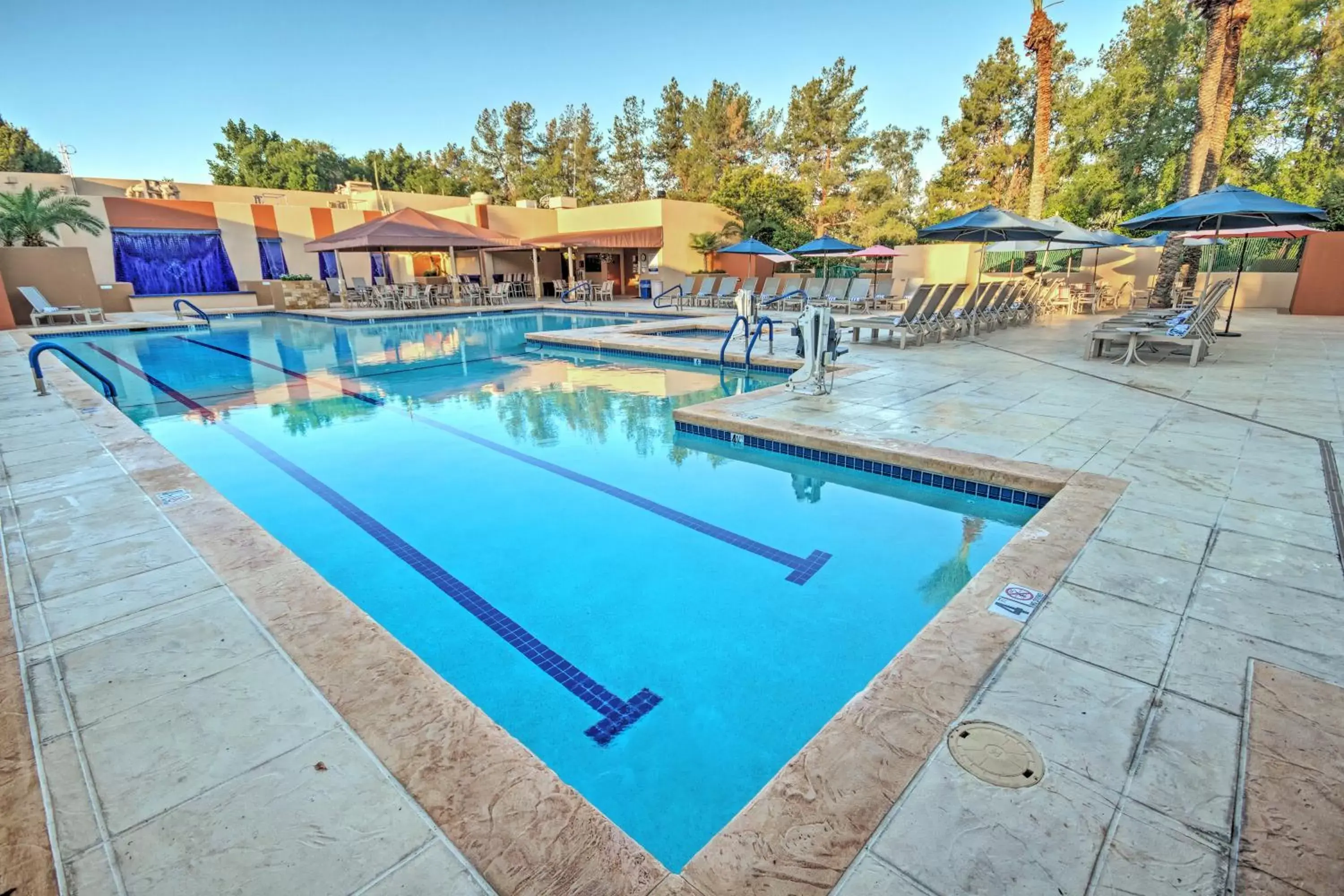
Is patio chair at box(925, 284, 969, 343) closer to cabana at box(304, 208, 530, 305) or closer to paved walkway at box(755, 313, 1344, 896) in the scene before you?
paved walkway at box(755, 313, 1344, 896)

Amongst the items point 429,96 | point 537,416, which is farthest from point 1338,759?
point 429,96

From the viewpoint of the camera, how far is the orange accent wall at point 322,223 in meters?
22.4

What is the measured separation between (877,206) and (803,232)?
676 cm

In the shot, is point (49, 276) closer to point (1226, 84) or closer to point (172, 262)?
point (172, 262)

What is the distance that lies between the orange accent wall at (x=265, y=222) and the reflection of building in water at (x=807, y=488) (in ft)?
76.0

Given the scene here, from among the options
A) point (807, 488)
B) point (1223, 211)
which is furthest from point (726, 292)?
point (807, 488)

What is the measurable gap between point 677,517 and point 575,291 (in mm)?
17971

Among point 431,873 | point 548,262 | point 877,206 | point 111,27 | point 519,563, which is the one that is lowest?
point 519,563

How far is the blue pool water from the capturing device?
8.07ft

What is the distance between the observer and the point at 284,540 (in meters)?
4.14

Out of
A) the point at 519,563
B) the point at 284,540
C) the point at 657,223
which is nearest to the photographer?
the point at 519,563

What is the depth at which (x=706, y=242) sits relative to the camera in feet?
76.7

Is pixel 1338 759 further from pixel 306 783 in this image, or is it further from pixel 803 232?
pixel 803 232

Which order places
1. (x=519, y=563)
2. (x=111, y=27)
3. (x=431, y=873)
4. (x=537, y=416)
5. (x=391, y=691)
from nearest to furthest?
(x=431, y=873)
(x=391, y=691)
(x=519, y=563)
(x=537, y=416)
(x=111, y=27)
